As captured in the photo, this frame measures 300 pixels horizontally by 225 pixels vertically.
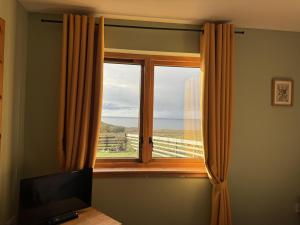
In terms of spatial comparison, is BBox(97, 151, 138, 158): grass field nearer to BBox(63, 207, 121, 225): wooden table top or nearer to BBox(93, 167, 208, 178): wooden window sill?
BBox(93, 167, 208, 178): wooden window sill

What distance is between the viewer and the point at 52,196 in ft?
6.73

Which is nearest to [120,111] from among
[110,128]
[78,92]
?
[110,128]

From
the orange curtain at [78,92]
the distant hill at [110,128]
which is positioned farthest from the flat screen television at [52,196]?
the distant hill at [110,128]

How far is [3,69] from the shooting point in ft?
6.70

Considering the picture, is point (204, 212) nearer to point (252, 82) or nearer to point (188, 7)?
point (252, 82)

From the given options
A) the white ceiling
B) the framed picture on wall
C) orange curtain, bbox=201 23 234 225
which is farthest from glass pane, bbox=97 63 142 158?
the framed picture on wall

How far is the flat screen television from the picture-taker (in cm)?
191

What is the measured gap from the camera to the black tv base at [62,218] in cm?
198

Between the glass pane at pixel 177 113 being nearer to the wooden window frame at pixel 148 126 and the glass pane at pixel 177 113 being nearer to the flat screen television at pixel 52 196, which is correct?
the wooden window frame at pixel 148 126

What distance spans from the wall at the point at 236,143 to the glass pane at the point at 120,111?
304 mm

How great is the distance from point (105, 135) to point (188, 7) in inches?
58.4

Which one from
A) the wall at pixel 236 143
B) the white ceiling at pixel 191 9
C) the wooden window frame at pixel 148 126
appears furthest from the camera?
the wooden window frame at pixel 148 126

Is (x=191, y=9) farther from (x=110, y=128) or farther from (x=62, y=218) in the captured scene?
(x=62, y=218)

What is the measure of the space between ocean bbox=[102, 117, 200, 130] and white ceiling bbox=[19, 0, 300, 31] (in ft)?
3.35
